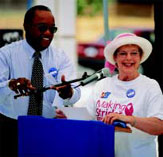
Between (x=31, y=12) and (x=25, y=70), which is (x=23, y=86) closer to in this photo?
(x=25, y=70)

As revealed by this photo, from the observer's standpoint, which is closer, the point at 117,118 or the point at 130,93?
the point at 117,118

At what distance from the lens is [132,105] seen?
2045 mm

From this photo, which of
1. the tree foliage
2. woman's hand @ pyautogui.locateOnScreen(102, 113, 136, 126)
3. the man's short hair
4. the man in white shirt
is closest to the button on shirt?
the man in white shirt

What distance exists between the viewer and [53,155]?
1.88 m

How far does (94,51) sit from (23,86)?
2.73 ft

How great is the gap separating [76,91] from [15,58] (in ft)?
1.19

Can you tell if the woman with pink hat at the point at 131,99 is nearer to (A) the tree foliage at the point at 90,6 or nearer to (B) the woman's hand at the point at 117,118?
(B) the woman's hand at the point at 117,118

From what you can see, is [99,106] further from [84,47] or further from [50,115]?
[84,47]

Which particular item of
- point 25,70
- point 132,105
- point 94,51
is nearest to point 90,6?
point 94,51

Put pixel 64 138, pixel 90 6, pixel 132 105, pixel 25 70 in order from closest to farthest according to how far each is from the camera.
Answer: pixel 64 138
pixel 132 105
pixel 25 70
pixel 90 6

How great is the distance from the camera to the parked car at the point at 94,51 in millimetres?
2639

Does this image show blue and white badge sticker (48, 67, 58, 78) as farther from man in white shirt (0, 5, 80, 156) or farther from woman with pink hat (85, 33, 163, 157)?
woman with pink hat (85, 33, 163, 157)

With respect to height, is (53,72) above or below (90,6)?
below

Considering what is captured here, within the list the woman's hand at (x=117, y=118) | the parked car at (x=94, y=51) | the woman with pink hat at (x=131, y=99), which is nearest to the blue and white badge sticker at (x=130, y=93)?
the woman with pink hat at (x=131, y=99)
